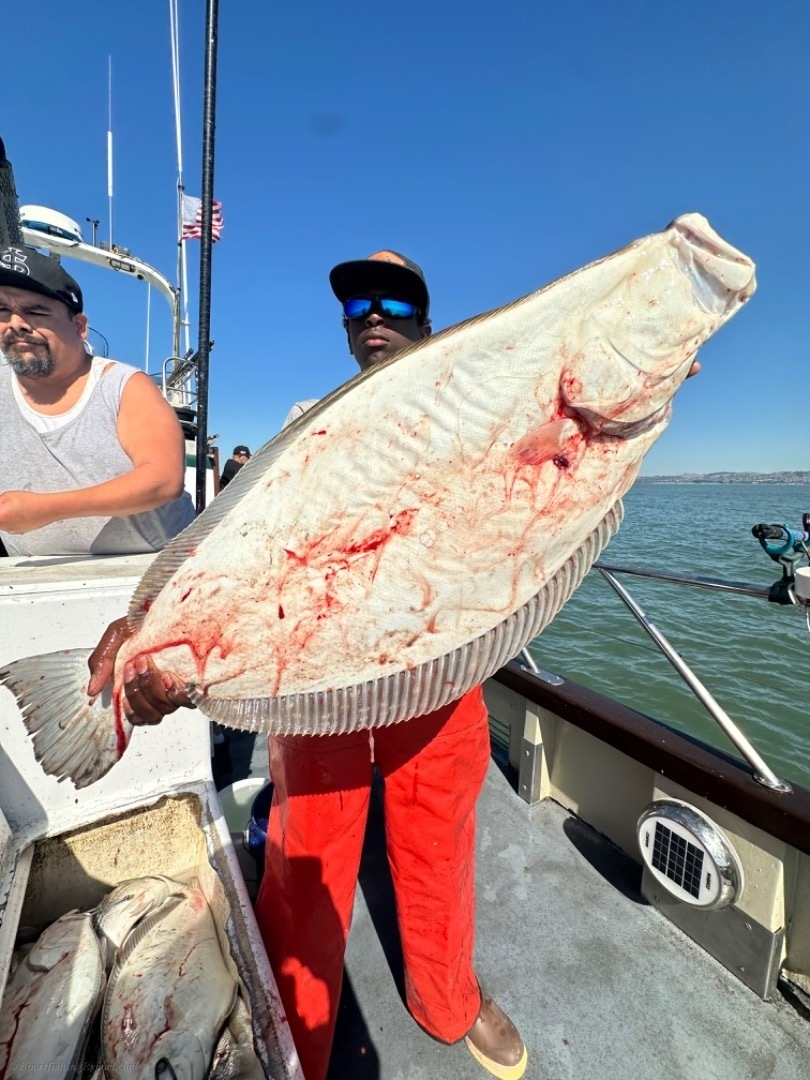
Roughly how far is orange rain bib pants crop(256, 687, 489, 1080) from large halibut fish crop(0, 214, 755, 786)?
0.21 metres

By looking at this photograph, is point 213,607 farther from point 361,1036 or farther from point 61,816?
point 361,1036

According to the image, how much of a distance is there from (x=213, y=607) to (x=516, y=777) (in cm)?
270

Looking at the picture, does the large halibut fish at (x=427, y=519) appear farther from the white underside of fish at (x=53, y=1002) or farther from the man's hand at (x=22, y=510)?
the white underside of fish at (x=53, y=1002)

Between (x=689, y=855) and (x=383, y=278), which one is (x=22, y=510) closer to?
(x=383, y=278)

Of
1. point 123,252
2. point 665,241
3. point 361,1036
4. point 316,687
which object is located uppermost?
point 123,252

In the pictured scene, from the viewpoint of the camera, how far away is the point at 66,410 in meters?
1.88

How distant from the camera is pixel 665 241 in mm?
1070

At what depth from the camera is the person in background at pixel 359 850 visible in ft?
4.61

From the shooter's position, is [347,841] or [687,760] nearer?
[347,841]

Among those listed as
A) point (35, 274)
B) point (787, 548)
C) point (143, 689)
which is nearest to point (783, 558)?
point (787, 548)

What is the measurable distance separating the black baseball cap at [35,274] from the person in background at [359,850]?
1105mm

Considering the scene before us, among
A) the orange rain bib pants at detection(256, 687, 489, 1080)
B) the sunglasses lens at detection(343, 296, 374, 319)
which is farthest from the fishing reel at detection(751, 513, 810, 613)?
the sunglasses lens at detection(343, 296, 374, 319)

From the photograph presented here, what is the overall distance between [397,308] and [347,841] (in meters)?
1.68

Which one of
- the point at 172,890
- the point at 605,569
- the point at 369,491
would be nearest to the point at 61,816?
the point at 172,890
